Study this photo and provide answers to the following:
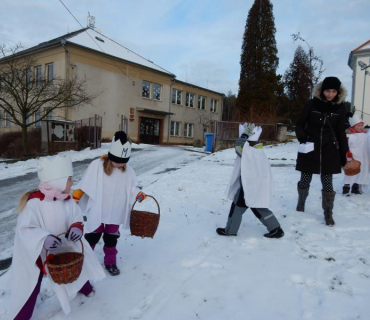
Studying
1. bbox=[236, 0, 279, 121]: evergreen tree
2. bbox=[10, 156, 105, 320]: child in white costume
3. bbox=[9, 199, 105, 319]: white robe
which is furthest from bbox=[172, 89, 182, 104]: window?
bbox=[9, 199, 105, 319]: white robe

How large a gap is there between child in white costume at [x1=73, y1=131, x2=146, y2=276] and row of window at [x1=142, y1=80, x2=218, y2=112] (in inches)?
1000

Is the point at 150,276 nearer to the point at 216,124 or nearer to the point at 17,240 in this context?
the point at 17,240

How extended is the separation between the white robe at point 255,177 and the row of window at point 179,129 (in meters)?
27.3

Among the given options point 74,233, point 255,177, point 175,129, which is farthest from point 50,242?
point 175,129

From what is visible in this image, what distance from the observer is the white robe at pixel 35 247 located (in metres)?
2.30

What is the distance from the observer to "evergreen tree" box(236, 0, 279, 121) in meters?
32.1

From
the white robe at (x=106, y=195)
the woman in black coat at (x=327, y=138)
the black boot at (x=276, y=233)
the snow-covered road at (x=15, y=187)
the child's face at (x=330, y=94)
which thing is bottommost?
the snow-covered road at (x=15, y=187)

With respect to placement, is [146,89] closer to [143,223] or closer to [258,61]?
[258,61]

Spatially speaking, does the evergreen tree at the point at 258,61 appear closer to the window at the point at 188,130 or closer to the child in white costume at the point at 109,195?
the window at the point at 188,130

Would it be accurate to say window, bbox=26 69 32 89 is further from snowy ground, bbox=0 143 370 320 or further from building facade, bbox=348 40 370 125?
building facade, bbox=348 40 370 125

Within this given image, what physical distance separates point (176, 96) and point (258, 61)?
1005cm

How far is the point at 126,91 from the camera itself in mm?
25844

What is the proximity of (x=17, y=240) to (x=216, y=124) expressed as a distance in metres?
15.9

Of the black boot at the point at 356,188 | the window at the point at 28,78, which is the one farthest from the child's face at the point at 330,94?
the window at the point at 28,78
